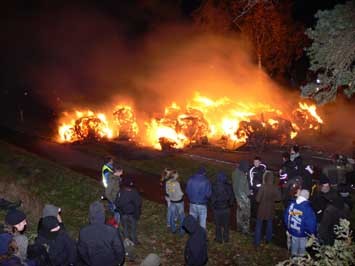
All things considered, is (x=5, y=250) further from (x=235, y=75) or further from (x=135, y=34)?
(x=135, y=34)

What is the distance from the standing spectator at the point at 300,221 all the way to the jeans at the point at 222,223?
5.75 ft

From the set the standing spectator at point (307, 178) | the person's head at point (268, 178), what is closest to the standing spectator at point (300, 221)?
the person's head at point (268, 178)

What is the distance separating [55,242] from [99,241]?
2.76ft

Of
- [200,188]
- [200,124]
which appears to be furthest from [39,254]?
[200,124]

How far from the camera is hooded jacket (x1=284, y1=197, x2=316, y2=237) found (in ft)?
26.8

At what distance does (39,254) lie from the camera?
6.66 m

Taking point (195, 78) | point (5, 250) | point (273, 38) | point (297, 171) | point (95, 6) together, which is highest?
point (95, 6)

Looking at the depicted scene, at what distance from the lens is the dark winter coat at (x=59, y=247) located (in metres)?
6.75

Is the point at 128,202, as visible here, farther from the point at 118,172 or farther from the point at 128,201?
the point at 118,172

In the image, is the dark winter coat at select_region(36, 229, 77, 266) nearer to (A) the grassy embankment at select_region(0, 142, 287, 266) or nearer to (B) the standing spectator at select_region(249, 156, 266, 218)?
(A) the grassy embankment at select_region(0, 142, 287, 266)

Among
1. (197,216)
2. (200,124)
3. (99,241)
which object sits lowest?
(197,216)

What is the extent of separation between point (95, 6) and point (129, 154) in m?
19.0

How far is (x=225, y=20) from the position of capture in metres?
29.0

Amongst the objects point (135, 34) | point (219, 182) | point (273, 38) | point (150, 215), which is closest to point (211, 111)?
point (273, 38)
